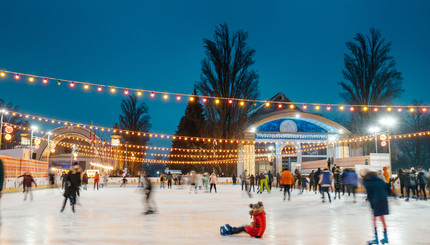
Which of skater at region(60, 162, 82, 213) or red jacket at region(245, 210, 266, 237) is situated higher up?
skater at region(60, 162, 82, 213)

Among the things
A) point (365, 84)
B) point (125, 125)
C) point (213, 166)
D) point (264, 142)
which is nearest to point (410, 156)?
point (365, 84)

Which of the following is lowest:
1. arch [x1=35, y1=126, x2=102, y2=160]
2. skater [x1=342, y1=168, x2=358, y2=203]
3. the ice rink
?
the ice rink

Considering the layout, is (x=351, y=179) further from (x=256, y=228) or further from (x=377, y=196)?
(x=256, y=228)

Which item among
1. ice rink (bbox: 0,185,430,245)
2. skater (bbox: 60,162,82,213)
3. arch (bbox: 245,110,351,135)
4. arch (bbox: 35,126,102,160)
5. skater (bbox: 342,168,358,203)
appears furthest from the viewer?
arch (bbox: 35,126,102,160)

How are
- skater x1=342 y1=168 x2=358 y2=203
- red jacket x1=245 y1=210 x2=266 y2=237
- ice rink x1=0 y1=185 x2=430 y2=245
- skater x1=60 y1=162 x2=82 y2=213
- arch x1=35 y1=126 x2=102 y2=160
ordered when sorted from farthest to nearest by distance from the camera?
arch x1=35 y1=126 x2=102 y2=160, skater x1=342 y1=168 x2=358 y2=203, skater x1=60 y1=162 x2=82 y2=213, red jacket x1=245 y1=210 x2=266 y2=237, ice rink x1=0 y1=185 x2=430 y2=245

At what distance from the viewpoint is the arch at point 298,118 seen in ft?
137

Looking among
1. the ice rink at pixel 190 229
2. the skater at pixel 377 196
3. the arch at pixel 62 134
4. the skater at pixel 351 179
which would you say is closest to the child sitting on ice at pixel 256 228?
the ice rink at pixel 190 229

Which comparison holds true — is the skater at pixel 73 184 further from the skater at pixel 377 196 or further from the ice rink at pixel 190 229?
the skater at pixel 377 196

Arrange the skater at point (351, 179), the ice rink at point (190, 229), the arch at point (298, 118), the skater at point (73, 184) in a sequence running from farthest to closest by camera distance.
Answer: the arch at point (298, 118)
the skater at point (351, 179)
the skater at point (73, 184)
the ice rink at point (190, 229)

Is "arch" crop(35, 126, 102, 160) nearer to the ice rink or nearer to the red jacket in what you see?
the ice rink

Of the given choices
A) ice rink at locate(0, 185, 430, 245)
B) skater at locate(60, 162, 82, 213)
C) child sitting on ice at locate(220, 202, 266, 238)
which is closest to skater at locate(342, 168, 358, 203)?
ice rink at locate(0, 185, 430, 245)

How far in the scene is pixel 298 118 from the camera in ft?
141

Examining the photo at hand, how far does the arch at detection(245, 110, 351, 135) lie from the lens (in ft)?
137

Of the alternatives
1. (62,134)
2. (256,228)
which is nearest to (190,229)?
(256,228)
